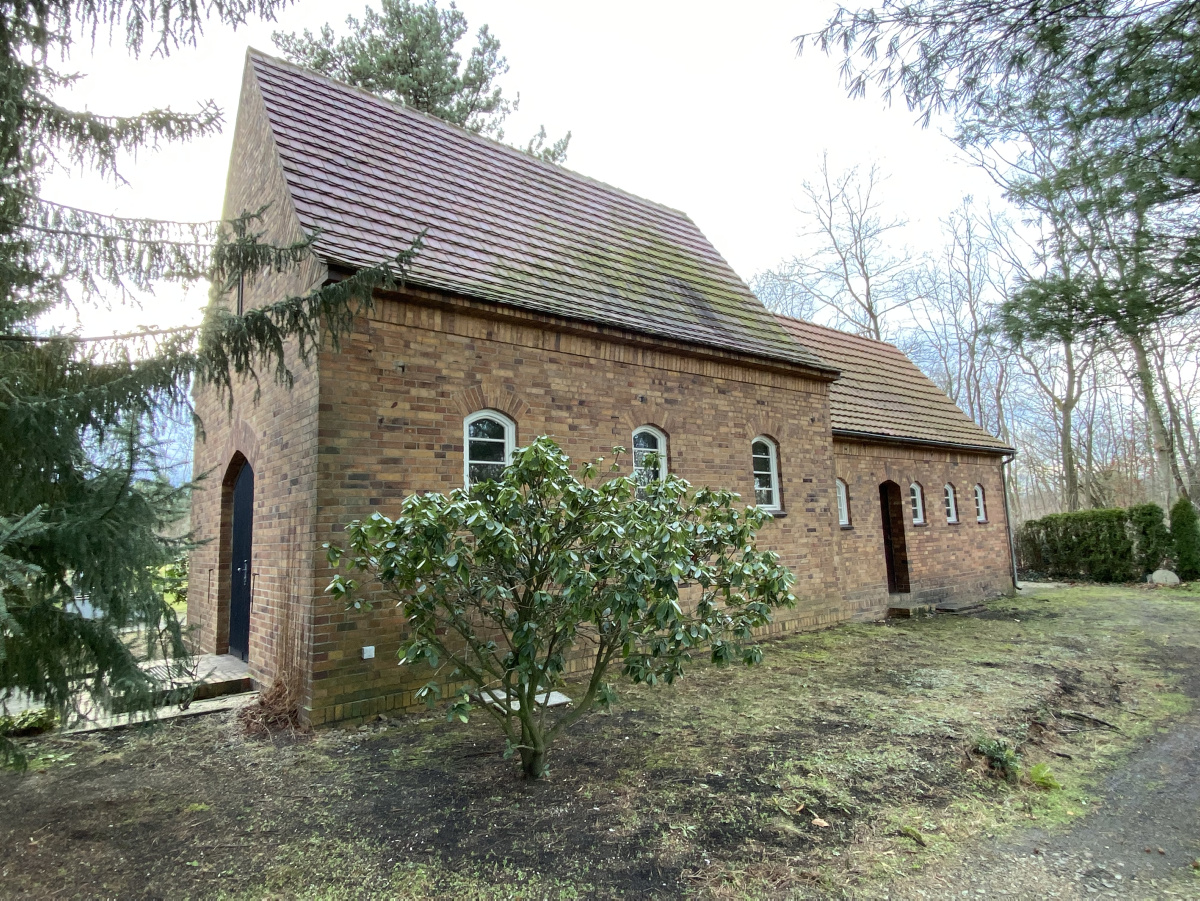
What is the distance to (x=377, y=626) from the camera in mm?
6391

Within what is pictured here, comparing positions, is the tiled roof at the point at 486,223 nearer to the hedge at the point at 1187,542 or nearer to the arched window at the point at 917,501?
the arched window at the point at 917,501

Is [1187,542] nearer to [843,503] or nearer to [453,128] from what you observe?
[843,503]

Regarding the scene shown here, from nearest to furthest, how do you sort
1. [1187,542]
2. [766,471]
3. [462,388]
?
[462,388] → [766,471] → [1187,542]

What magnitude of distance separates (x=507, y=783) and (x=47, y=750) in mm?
4173

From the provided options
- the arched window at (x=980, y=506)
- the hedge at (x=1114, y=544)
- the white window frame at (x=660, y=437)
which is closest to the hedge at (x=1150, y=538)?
the hedge at (x=1114, y=544)

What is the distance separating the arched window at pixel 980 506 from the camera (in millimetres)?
16422

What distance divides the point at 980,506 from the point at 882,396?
412 centimetres

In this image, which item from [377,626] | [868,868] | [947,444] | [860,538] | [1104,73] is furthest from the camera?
[947,444]

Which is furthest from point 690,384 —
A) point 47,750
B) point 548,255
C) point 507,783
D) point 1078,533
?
point 1078,533

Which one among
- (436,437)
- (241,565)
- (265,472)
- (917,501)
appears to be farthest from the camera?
(917,501)

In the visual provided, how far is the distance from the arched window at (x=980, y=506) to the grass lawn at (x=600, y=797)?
9.51 meters

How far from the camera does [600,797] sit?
4426mm

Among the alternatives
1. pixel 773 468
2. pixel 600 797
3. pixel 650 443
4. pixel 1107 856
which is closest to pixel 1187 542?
pixel 773 468

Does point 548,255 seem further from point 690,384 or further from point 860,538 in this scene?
point 860,538
